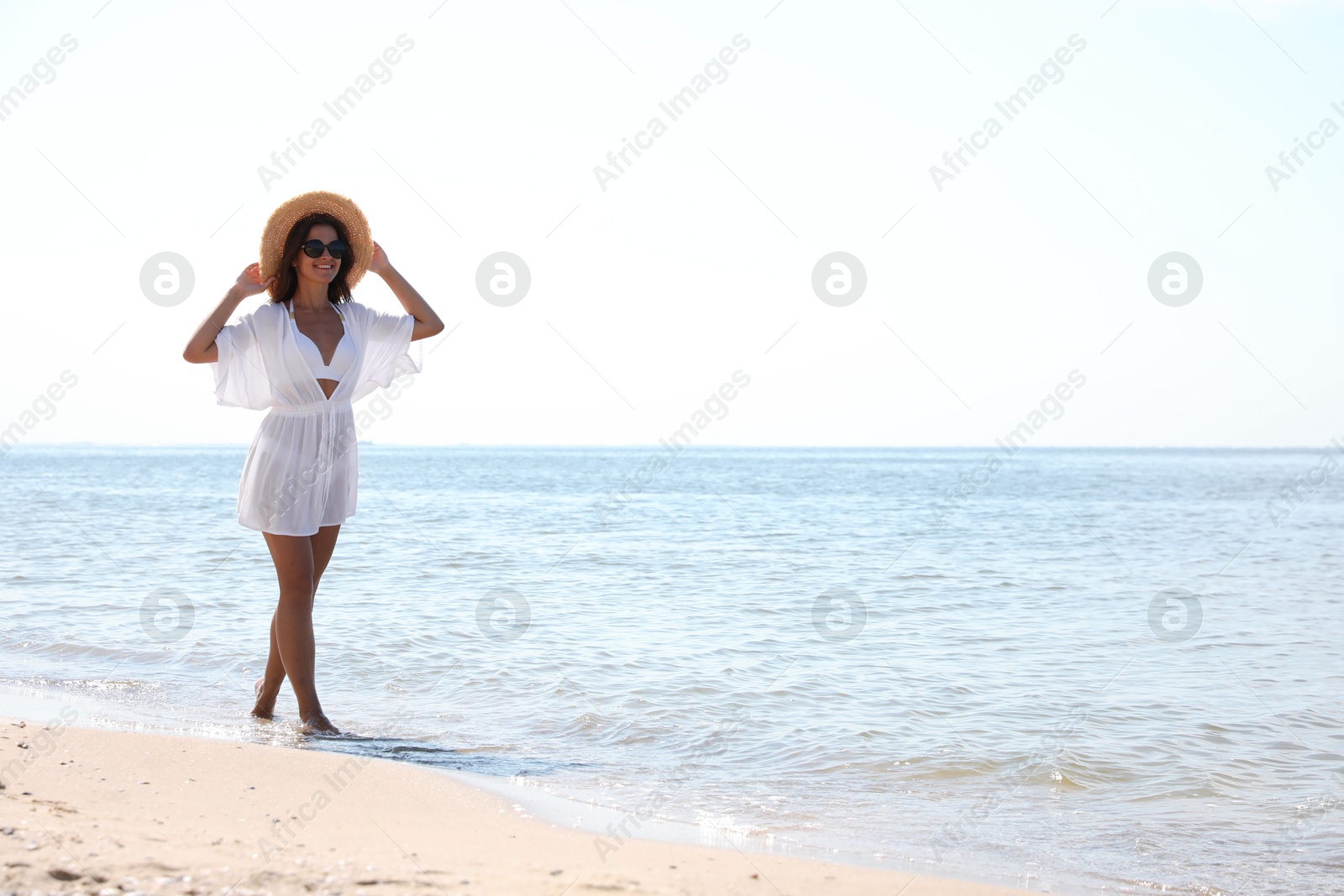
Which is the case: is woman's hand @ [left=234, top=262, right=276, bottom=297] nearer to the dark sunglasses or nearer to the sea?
the dark sunglasses

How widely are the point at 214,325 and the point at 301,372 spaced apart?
32 centimetres

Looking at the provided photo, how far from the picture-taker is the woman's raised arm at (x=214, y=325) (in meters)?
3.67

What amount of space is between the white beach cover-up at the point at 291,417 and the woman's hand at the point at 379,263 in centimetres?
16

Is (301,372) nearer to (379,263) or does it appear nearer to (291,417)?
(291,417)

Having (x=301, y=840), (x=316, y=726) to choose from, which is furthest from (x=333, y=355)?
(x=301, y=840)

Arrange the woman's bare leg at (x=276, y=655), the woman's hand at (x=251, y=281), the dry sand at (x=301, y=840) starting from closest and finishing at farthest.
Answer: the dry sand at (x=301, y=840), the woman's hand at (x=251, y=281), the woman's bare leg at (x=276, y=655)

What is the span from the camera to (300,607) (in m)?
3.94

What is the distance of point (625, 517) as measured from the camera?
60.6ft

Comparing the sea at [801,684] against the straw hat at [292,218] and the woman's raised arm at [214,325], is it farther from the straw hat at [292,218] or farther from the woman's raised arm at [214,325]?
the straw hat at [292,218]

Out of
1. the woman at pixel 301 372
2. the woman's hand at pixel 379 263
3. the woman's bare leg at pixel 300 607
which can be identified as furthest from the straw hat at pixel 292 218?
the woman's bare leg at pixel 300 607

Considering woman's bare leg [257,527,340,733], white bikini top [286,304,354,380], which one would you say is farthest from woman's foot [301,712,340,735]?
white bikini top [286,304,354,380]

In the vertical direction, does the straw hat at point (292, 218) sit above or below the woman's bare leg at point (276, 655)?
above

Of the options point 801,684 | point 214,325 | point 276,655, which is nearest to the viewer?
point 214,325

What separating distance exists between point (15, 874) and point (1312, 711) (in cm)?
535
